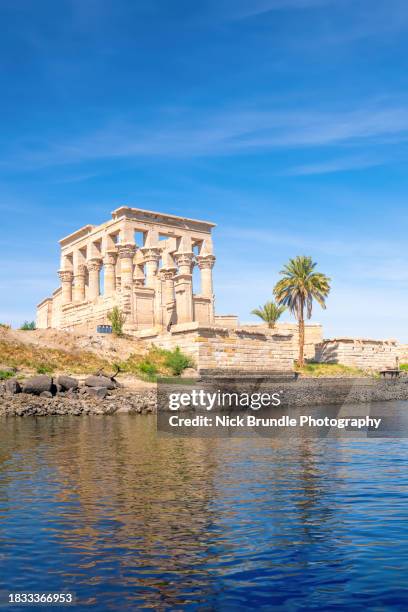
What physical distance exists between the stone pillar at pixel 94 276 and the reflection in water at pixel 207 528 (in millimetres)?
46354

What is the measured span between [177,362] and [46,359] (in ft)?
29.2

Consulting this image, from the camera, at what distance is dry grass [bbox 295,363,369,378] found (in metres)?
51.4

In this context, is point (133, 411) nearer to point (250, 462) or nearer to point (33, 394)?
point (33, 394)

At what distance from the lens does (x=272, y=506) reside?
1065 cm

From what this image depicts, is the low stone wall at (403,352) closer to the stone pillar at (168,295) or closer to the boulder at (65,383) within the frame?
the stone pillar at (168,295)

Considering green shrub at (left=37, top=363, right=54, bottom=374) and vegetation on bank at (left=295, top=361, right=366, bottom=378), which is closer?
green shrub at (left=37, top=363, right=54, bottom=374)

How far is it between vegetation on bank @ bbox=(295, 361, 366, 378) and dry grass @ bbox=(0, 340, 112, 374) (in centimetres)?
1785

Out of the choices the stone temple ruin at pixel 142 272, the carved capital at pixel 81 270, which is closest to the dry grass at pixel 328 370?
the stone temple ruin at pixel 142 272

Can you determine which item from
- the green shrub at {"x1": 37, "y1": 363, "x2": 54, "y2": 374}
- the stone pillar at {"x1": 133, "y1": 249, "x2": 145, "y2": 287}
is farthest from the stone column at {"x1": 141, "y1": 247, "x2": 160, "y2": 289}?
the green shrub at {"x1": 37, "y1": 363, "x2": 54, "y2": 374}

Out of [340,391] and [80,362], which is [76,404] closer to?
[80,362]

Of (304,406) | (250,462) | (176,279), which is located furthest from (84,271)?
(250,462)

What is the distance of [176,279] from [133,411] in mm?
26897

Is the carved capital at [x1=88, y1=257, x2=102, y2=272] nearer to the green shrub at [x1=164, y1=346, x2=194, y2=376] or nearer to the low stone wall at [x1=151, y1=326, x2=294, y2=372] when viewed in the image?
the low stone wall at [x1=151, y1=326, x2=294, y2=372]

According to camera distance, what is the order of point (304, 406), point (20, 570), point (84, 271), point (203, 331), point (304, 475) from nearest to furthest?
point (20, 570) < point (304, 475) < point (304, 406) < point (203, 331) < point (84, 271)
